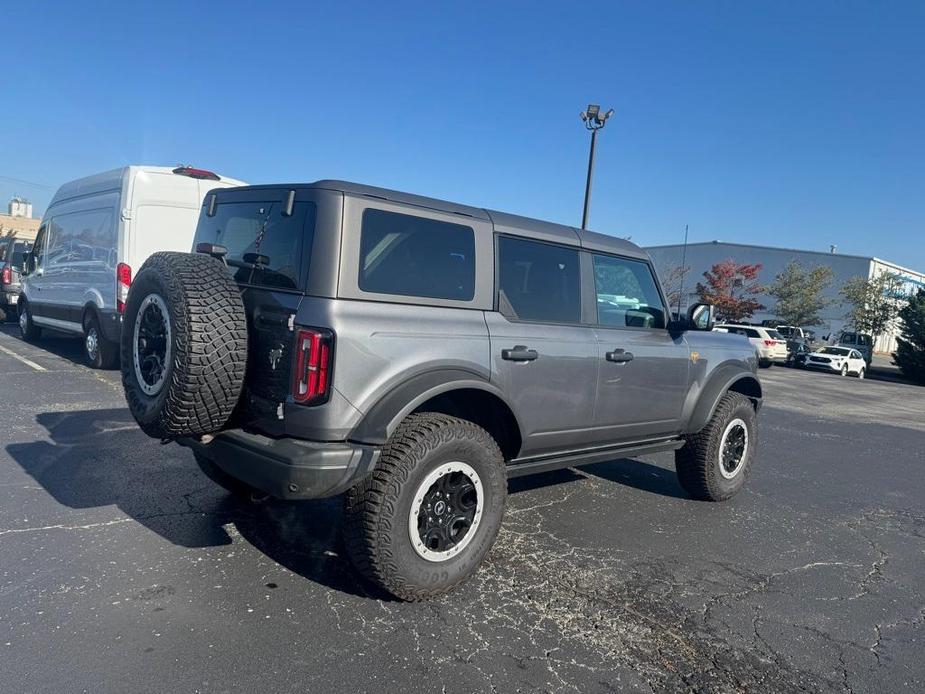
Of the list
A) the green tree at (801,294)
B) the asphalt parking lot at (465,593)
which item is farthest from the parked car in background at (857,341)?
the asphalt parking lot at (465,593)

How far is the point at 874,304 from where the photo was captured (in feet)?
124

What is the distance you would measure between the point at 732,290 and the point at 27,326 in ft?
118

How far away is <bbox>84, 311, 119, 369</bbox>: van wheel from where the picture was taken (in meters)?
9.11

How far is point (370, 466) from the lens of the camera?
301cm

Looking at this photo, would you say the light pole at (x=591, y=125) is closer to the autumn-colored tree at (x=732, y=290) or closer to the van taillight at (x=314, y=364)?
the van taillight at (x=314, y=364)

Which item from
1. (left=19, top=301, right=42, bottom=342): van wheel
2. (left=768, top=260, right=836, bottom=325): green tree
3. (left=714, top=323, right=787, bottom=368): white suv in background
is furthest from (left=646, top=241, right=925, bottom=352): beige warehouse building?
(left=19, top=301, right=42, bottom=342): van wheel

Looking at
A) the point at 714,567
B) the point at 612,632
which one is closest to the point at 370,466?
the point at 612,632

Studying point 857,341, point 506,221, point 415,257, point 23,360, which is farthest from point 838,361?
point 415,257

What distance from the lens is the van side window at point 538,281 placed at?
3.84 meters

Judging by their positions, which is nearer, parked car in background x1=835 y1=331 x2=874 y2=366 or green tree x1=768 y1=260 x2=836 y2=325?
parked car in background x1=835 y1=331 x2=874 y2=366

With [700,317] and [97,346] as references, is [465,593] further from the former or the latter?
[97,346]

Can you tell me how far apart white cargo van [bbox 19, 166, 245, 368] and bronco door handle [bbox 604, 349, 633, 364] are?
22.3 ft

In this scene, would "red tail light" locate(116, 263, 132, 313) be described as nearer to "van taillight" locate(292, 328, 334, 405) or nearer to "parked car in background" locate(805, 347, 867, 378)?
"van taillight" locate(292, 328, 334, 405)

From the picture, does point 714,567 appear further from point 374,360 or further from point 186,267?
point 186,267
